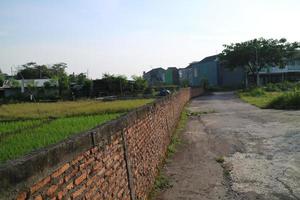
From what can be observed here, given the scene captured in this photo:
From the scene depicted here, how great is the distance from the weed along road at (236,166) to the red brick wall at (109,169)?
788mm

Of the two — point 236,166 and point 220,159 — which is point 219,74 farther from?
point 236,166

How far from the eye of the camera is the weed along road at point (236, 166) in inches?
263

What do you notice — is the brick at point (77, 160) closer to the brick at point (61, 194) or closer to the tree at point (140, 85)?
the brick at point (61, 194)

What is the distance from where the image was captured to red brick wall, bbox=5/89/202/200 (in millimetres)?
2855

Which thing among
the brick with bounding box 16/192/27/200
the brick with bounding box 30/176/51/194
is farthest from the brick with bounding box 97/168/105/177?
the brick with bounding box 16/192/27/200

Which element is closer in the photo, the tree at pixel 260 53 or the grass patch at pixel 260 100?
the grass patch at pixel 260 100

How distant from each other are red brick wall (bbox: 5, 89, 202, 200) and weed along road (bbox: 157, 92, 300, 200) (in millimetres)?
788

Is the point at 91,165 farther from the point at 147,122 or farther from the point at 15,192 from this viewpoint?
the point at 147,122

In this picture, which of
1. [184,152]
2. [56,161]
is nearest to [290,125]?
[184,152]

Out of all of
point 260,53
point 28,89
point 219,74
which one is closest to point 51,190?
point 28,89

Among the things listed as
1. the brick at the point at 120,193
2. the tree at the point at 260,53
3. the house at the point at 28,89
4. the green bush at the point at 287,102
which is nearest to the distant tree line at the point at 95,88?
the house at the point at 28,89

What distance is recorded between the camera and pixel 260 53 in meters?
59.7

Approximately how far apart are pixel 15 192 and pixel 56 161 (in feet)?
2.07

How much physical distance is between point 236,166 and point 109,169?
15.6 ft
